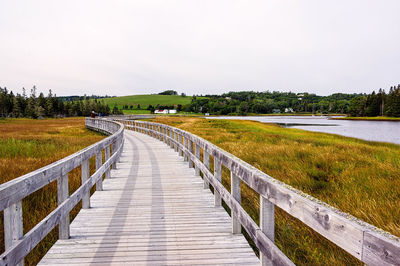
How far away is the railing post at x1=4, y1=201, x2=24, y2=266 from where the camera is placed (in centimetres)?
231

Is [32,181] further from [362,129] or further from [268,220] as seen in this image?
[362,129]

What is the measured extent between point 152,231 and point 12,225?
2112 mm

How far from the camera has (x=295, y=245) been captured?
12.7 ft

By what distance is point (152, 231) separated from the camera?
4117mm

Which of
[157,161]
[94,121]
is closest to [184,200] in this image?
[157,161]

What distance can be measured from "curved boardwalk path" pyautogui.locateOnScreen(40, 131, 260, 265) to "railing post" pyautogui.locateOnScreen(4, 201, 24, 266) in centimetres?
103

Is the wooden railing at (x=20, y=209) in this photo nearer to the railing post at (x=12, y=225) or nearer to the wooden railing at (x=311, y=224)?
the railing post at (x=12, y=225)

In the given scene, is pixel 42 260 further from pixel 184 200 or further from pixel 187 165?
pixel 187 165

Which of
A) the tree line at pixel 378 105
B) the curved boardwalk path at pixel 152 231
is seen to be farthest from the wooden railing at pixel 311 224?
the tree line at pixel 378 105

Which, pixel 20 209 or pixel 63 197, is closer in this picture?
pixel 20 209

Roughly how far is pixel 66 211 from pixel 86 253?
604 mm

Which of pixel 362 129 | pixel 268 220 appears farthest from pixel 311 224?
pixel 362 129

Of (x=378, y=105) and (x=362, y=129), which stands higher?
(x=378, y=105)

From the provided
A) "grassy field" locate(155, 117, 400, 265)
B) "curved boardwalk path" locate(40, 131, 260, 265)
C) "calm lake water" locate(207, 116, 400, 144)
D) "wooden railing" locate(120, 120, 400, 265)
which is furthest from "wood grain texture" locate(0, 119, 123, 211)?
"calm lake water" locate(207, 116, 400, 144)
